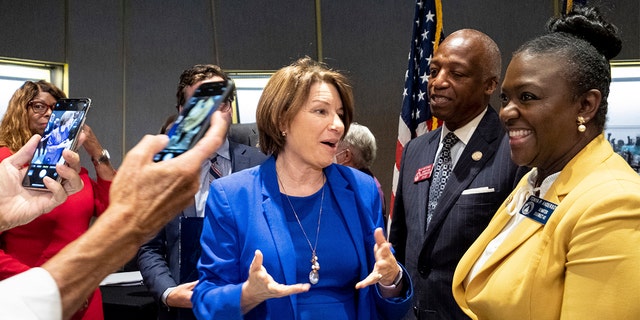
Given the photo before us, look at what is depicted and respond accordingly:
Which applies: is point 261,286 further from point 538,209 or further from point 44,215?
point 44,215

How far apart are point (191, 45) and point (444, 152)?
4.03 m

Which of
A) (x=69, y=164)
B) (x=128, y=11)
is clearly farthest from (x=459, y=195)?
(x=128, y=11)

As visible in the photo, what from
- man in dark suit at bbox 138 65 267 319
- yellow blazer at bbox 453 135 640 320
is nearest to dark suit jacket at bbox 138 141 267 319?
man in dark suit at bbox 138 65 267 319

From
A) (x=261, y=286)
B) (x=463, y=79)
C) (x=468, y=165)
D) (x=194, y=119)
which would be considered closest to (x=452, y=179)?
(x=468, y=165)

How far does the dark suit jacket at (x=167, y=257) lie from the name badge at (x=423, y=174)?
2.52 feet

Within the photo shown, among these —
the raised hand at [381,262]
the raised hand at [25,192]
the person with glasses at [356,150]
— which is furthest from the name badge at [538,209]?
the person with glasses at [356,150]

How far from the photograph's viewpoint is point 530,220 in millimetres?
1712

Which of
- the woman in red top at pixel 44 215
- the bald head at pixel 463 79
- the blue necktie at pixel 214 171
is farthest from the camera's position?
the woman in red top at pixel 44 215

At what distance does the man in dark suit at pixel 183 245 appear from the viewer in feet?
8.64

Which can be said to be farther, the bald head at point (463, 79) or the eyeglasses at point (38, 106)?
the eyeglasses at point (38, 106)

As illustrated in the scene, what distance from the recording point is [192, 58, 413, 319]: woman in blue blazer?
196cm

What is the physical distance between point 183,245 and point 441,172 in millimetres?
1076

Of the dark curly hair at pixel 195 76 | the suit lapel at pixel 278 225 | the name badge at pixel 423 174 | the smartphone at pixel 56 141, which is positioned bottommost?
the suit lapel at pixel 278 225

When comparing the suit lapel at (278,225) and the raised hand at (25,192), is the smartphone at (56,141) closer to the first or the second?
the raised hand at (25,192)
